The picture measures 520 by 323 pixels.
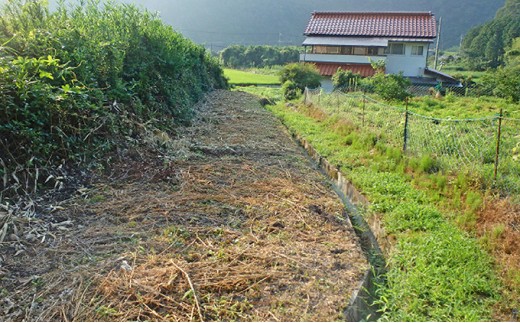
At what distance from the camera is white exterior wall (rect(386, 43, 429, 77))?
1058 inches

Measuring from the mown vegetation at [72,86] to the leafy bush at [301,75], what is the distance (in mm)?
13644

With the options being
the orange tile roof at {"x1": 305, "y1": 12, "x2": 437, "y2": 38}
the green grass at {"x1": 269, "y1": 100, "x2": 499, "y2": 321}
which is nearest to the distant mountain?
the orange tile roof at {"x1": 305, "y1": 12, "x2": 437, "y2": 38}

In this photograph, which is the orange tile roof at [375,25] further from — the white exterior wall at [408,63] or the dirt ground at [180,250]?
the dirt ground at [180,250]

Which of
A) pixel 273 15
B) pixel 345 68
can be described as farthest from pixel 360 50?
pixel 273 15

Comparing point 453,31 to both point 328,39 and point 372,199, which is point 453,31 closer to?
point 328,39

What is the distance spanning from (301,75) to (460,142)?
52.3 ft

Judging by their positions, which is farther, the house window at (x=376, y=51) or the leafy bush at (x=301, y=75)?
the house window at (x=376, y=51)

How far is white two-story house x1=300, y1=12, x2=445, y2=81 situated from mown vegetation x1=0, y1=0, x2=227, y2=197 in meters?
19.9

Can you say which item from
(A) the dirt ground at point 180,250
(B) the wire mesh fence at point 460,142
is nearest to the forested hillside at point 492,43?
(B) the wire mesh fence at point 460,142

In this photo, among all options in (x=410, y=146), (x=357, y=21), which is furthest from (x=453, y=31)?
(x=410, y=146)

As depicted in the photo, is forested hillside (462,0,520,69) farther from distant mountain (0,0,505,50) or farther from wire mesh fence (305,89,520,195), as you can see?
wire mesh fence (305,89,520,195)

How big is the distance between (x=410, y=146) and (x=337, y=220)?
2995mm

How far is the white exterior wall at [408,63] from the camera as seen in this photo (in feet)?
88.2

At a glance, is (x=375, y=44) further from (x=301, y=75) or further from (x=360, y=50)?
(x=301, y=75)
